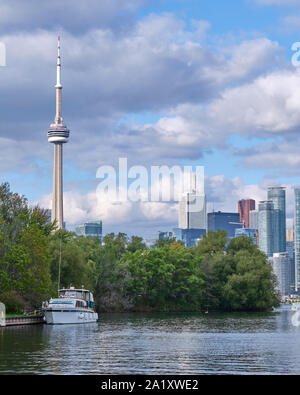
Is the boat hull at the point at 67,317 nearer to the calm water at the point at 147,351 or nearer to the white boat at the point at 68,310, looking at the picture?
the white boat at the point at 68,310

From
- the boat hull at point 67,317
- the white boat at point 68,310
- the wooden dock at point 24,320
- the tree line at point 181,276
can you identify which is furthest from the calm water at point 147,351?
the tree line at point 181,276

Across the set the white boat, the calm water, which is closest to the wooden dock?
the white boat

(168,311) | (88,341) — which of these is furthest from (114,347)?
(168,311)

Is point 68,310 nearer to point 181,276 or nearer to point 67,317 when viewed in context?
point 67,317

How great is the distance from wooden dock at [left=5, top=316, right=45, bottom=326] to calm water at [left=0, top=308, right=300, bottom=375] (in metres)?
2.62

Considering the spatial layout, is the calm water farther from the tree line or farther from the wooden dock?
the tree line

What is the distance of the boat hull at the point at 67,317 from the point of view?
→ 94.4 meters

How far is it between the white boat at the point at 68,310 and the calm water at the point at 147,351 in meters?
6.56

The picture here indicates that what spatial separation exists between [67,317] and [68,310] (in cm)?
95

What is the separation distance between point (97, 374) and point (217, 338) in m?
31.8

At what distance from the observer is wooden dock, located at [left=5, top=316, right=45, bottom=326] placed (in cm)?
8625

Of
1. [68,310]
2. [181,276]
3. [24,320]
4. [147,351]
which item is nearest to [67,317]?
[68,310]

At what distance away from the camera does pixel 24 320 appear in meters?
91.7
